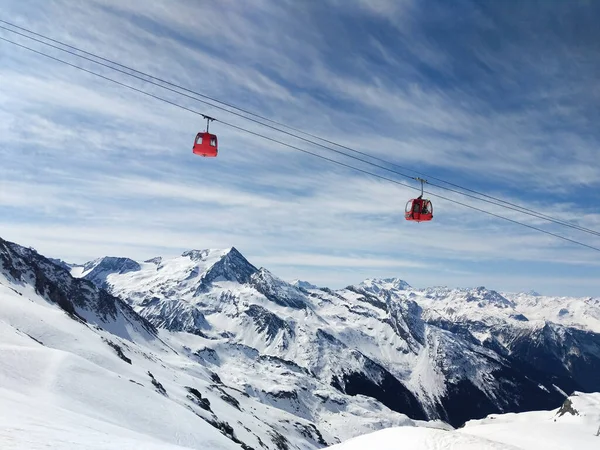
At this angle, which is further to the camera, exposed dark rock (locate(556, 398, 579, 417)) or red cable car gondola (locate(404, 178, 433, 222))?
exposed dark rock (locate(556, 398, 579, 417))

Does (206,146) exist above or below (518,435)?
above

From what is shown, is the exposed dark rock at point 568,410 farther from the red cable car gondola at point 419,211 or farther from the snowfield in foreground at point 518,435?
the red cable car gondola at point 419,211

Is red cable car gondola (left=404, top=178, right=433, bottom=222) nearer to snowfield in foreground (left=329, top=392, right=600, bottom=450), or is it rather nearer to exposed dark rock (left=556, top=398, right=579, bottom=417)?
snowfield in foreground (left=329, top=392, right=600, bottom=450)

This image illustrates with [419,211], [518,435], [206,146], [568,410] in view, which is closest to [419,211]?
[419,211]

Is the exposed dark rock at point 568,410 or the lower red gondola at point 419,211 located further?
the exposed dark rock at point 568,410

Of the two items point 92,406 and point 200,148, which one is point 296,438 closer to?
point 92,406

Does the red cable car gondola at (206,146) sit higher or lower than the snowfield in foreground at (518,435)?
higher

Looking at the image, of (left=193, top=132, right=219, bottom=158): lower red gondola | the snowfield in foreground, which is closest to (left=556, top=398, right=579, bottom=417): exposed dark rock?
the snowfield in foreground

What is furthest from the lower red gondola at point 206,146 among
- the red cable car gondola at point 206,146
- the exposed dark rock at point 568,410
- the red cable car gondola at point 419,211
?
Answer: the exposed dark rock at point 568,410

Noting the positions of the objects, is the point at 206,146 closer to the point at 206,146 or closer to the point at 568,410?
the point at 206,146
